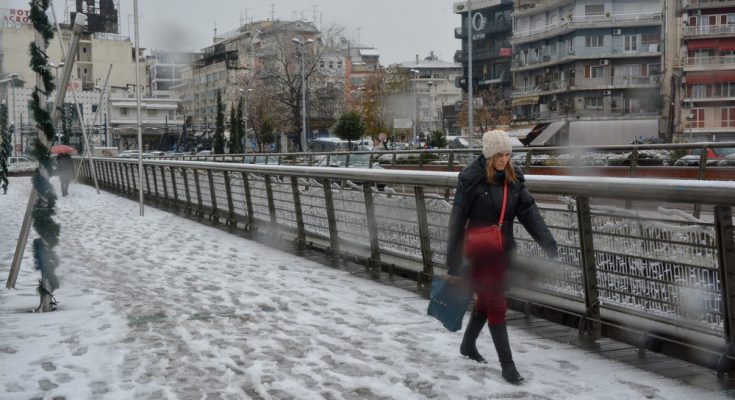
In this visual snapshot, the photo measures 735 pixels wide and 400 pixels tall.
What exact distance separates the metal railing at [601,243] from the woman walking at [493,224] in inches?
31.7

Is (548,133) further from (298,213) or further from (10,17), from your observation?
(10,17)

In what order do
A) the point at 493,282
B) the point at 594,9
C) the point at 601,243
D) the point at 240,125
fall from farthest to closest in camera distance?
the point at 594,9 → the point at 240,125 → the point at 601,243 → the point at 493,282

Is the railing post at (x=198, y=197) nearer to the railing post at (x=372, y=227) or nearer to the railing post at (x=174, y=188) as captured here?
the railing post at (x=174, y=188)

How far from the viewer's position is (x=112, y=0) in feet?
65.8

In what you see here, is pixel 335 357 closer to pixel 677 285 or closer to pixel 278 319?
pixel 278 319

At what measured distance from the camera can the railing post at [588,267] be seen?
669 cm

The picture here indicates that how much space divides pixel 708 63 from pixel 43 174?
58.4 m

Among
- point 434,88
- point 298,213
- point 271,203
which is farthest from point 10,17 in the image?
point 434,88

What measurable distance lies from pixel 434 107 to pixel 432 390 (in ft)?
457

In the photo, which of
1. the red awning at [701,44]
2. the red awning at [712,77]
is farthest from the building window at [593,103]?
the red awning at [701,44]

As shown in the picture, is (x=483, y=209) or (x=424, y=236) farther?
(x=424, y=236)

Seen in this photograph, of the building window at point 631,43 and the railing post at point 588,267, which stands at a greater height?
the building window at point 631,43

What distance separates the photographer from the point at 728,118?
190 feet

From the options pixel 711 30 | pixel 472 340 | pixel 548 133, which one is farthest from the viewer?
pixel 548 133
